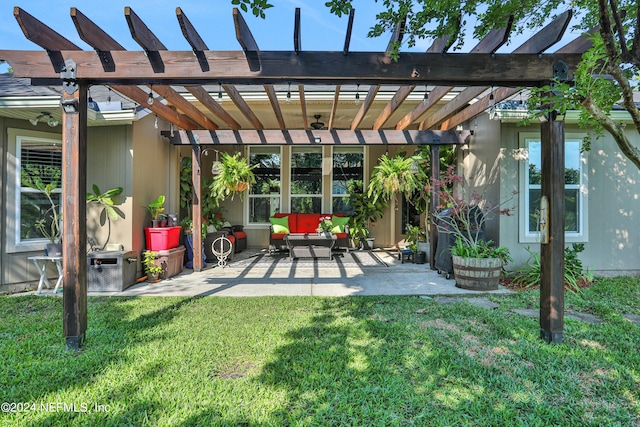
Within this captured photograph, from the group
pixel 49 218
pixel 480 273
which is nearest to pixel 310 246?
pixel 480 273

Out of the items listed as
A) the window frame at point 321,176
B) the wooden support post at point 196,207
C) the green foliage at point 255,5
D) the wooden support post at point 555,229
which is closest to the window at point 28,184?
the wooden support post at point 196,207

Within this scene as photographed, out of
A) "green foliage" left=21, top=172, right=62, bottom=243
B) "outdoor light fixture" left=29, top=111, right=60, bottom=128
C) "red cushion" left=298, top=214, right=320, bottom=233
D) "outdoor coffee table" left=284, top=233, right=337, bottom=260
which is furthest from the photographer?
"red cushion" left=298, top=214, right=320, bottom=233

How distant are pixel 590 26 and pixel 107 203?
6.14 metres

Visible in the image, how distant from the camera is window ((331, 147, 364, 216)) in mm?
9398

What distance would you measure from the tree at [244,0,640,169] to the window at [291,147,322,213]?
663 centimetres

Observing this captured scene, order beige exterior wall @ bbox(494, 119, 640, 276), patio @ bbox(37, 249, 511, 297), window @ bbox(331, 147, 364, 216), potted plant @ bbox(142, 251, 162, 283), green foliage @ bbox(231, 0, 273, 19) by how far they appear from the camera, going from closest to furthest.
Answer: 1. green foliage @ bbox(231, 0, 273, 19)
2. patio @ bbox(37, 249, 511, 297)
3. potted plant @ bbox(142, 251, 162, 283)
4. beige exterior wall @ bbox(494, 119, 640, 276)
5. window @ bbox(331, 147, 364, 216)

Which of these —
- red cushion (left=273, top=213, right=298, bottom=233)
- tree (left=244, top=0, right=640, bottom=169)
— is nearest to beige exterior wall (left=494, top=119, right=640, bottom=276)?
tree (left=244, top=0, right=640, bottom=169)

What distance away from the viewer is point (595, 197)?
562cm

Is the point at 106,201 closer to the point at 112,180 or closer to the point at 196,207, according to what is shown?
the point at 112,180

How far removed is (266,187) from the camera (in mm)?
9492

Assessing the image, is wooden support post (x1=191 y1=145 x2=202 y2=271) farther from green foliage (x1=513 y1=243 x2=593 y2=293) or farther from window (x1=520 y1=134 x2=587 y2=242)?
window (x1=520 y1=134 x2=587 y2=242)

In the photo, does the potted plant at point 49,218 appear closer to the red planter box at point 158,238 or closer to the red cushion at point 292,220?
the red planter box at point 158,238

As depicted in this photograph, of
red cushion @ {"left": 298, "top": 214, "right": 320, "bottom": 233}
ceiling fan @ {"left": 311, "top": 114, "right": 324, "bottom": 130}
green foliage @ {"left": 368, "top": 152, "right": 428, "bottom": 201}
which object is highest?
ceiling fan @ {"left": 311, "top": 114, "right": 324, "bottom": 130}

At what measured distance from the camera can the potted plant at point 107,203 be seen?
16.4 feet
